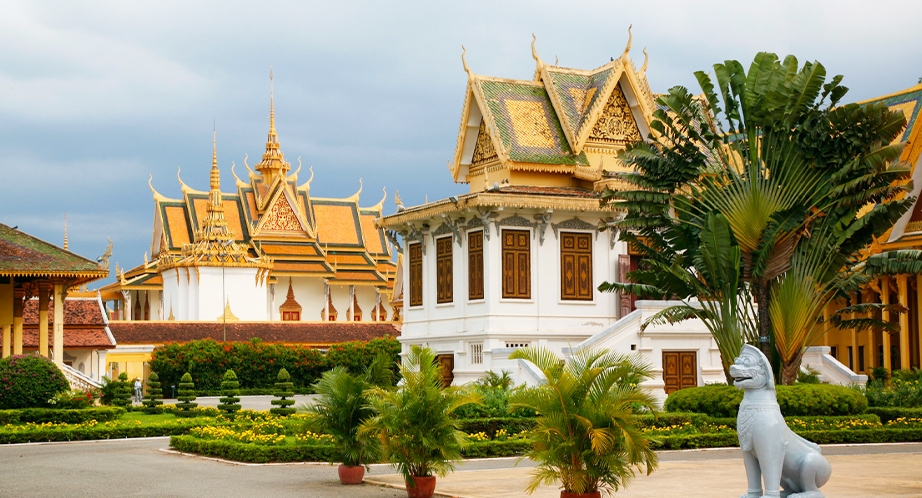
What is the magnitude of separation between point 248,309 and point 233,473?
40542 millimetres

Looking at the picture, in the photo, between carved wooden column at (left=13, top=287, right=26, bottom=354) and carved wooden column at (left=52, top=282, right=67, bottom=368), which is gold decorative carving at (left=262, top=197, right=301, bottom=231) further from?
carved wooden column at (left=52, top=282, right=67, bottom=368)

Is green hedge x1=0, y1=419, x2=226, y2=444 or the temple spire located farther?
the temple spire

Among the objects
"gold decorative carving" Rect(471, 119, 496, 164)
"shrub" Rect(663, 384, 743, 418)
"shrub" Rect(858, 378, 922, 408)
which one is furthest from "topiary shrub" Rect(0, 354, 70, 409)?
"shrub" Rect(858, 378, 922, 408)

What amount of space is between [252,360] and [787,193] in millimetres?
25136

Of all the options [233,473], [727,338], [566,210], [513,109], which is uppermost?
[513,109]

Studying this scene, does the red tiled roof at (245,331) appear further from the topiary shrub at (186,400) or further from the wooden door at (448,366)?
the wooden door at (448,366)

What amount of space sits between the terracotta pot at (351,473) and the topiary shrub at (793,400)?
8.56m

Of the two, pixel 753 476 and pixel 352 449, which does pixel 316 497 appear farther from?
pixel 753 476

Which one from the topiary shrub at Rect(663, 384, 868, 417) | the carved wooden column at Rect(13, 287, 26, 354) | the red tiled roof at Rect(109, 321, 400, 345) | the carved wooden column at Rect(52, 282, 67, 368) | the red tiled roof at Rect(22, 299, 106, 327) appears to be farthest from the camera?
the red tiled roof at Rect(109, 321, 400, 345)

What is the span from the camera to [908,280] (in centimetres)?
3222

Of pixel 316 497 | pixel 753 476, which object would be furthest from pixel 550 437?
pixel 316 497

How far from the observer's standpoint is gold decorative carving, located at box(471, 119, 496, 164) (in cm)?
3253

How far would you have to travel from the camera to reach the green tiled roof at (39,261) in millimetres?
30141

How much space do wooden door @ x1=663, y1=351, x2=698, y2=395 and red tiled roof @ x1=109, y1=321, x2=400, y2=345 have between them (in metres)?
23.4
